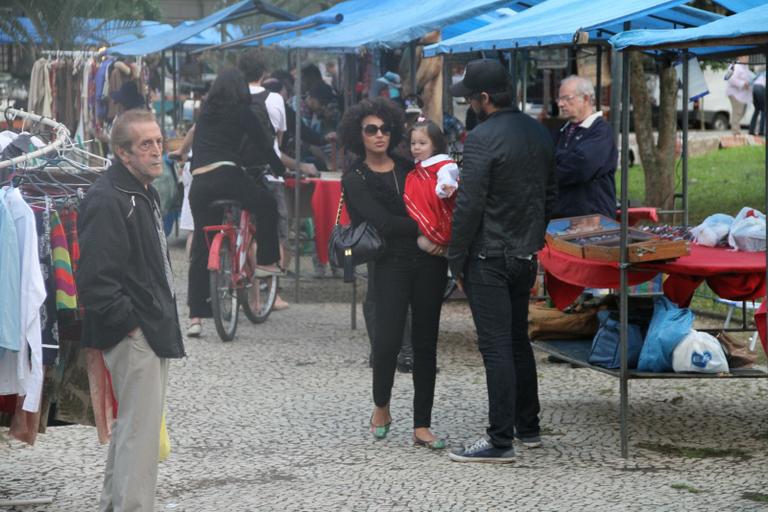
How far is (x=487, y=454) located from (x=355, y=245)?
1.26 m

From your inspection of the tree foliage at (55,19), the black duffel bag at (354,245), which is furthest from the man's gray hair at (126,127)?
the tree foliage at (55,19)

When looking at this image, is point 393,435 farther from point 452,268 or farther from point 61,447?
point 61,447

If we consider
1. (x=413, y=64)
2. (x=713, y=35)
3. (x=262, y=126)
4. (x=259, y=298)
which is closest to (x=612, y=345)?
(x=713, y=35)

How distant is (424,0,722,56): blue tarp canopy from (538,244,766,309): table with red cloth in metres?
1.33

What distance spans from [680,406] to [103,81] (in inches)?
406

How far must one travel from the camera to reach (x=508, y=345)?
634cm

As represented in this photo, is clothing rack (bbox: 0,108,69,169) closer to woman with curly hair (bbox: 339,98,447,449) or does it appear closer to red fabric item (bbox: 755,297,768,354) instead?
woman with curly hair (bbox: 339,98,447,449)

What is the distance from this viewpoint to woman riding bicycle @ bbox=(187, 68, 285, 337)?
977cm

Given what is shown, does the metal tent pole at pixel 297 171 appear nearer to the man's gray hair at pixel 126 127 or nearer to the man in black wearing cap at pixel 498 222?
the man in black wearing cap at pixel 498 222

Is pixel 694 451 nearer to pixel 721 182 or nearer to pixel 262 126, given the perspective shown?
pixel 262 126

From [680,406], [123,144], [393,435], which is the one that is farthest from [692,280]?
[123,144]

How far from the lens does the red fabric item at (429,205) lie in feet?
21.4

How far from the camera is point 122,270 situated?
15.8ft

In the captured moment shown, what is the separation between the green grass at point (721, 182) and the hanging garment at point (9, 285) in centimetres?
1044
